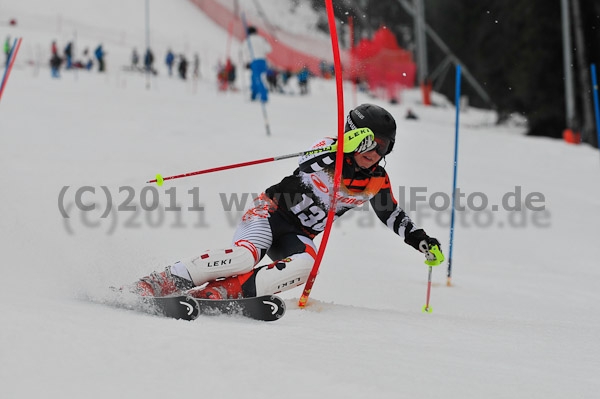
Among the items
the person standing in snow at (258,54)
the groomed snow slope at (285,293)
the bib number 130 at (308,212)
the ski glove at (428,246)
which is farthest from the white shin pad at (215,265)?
the person standing in snow at (258,54)

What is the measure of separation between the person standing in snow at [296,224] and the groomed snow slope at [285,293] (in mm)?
316

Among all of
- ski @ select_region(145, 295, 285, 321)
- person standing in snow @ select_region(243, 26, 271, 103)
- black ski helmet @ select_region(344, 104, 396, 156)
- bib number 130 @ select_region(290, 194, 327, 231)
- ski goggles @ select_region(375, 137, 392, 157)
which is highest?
person standing in snow @ select_region(243, 26, 271, 103)

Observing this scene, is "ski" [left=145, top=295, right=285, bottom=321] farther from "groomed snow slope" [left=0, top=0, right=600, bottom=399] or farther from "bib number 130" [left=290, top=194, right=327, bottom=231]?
"bib number 130" [left=290, top=194, right=327, bottom=231]

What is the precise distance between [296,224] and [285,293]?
42.2 inches

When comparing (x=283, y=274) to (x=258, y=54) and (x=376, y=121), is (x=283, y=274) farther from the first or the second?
(x=258, y=54)

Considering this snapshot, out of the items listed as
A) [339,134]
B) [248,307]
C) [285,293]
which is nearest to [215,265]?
[248,307]

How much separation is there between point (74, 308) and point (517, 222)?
742cm

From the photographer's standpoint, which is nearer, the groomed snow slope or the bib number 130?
the groomed snow slope

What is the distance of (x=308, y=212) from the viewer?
12.6ft

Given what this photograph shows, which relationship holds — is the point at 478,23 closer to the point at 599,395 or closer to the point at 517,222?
the point at 517,222

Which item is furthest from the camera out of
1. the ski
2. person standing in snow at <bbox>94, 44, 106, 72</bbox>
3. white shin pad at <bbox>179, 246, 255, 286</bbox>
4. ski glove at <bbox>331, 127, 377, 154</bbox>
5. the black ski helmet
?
person standing in snow at <bbox>94, 44, 106, 72</bbox>

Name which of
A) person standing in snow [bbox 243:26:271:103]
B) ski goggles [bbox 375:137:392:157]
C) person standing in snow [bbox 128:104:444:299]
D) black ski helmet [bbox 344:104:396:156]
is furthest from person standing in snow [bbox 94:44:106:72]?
ski goggles [bbox 375:137:392:157]

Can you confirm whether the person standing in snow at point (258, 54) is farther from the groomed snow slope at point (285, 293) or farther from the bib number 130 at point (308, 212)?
the bib number 130 at point (308, 212)

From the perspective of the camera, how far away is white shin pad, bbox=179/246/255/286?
128 inches
